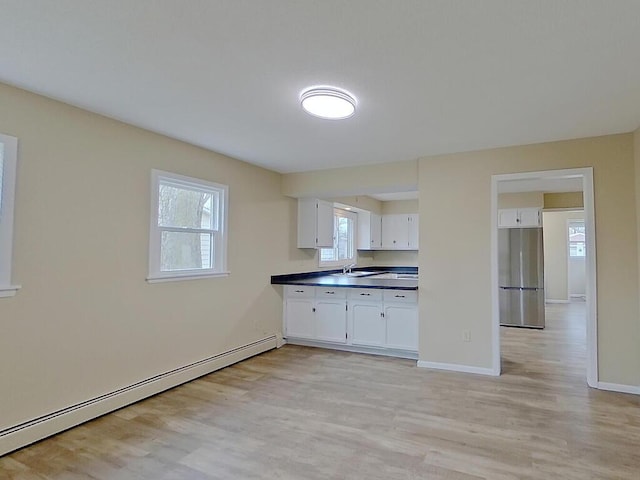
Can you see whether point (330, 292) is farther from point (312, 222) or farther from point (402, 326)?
point (312, 222)

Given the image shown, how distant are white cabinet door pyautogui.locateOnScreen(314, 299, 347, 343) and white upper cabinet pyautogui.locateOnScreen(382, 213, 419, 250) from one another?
3.09 m

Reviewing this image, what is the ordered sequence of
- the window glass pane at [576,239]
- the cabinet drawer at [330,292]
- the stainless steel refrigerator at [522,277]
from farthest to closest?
the window glass pane at [576,239] → the stainless steel refrigerator at [522,277] → the cabinet drawer at [330,292]

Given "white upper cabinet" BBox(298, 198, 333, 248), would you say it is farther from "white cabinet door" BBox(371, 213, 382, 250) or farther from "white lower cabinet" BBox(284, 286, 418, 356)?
"white cabinet door" BBox(371, 213, 382, 250)

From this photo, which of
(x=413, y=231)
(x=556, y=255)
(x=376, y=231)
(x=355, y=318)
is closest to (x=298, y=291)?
(x=355, y=318)

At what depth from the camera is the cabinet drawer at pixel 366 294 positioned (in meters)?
4.55

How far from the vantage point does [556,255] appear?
925 cm

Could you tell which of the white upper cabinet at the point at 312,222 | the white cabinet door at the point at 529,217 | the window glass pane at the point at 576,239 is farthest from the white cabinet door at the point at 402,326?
the window glass pane at the point at 576,239

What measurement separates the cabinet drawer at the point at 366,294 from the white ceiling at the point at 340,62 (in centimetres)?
197

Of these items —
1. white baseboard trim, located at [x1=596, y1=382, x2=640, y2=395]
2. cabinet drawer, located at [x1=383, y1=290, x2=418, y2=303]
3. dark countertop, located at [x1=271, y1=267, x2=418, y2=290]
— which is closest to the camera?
white baseboard trim, located at [x1=596, y1=382, x2=640, y2=395]

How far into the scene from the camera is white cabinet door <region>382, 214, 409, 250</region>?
24.7 ft

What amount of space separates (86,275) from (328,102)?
85.9 inches

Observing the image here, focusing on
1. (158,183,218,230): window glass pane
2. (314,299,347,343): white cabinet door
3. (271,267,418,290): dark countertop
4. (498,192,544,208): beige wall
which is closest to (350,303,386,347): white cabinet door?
(314,299,347,343): white cabinet door

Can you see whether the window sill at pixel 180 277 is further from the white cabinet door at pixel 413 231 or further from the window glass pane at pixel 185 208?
Answer: the white cabinet door at pixel 413 231

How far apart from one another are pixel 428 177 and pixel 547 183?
2754mm
